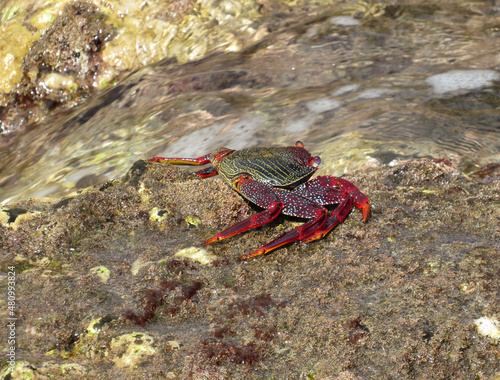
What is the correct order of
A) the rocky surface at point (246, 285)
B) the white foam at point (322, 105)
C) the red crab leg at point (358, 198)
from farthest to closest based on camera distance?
the white foam at point (322, 105), the red crab leg at point (358, 198), the rocky surface at point (246, 285)

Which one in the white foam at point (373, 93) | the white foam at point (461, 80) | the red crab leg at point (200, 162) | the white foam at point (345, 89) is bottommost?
the white foam at point (461, 80)

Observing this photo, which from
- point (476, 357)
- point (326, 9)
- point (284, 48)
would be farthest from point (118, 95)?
point (476, 357)

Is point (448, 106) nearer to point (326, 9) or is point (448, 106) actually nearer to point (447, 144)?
point (447, 144)

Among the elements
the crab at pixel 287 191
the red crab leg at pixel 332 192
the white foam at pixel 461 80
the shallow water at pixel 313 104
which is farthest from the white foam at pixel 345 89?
the red crab leg at pixel 332 192

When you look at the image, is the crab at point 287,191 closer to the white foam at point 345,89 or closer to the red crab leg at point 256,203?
the red crab leg at point 256,203

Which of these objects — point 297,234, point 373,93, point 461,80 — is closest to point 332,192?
point 297,234

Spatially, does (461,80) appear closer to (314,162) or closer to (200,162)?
(314,162)
